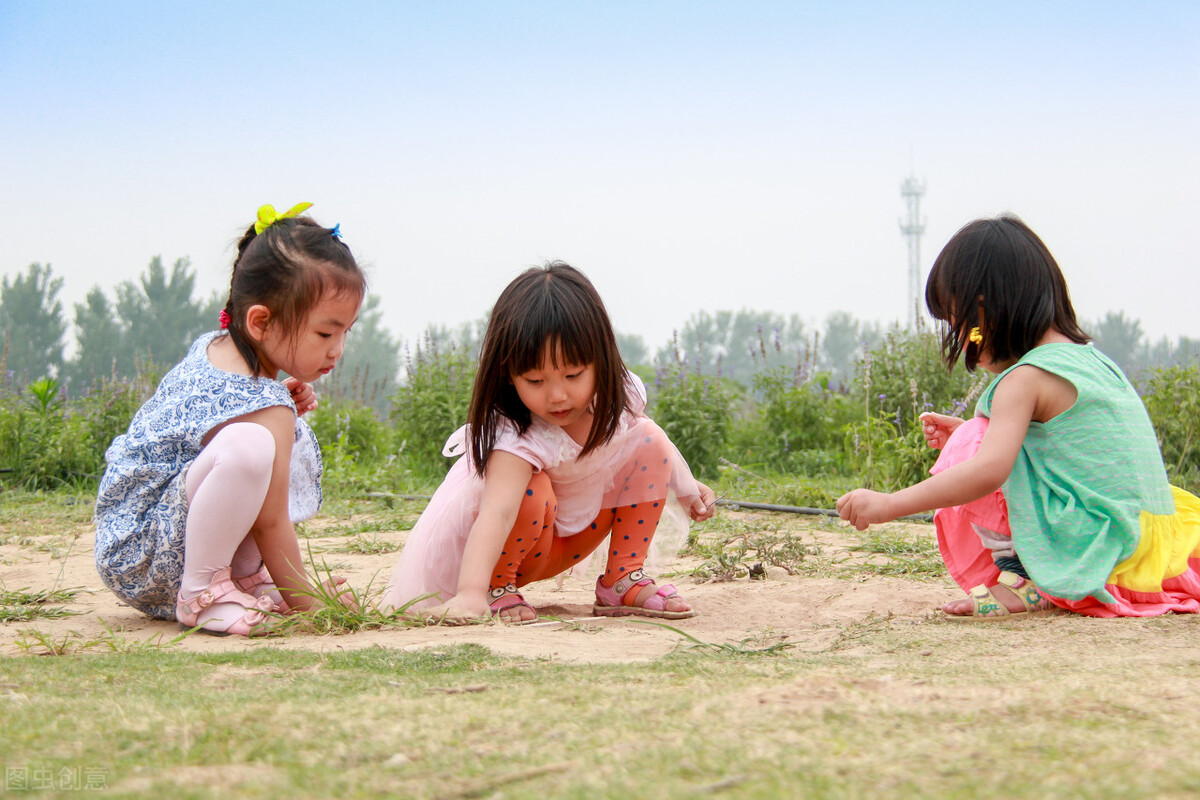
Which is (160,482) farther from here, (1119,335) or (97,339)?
(1119,335)

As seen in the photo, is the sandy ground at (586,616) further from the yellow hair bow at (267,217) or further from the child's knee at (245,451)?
the yellow hair bow at (267,217)

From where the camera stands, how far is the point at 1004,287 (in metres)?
2.83

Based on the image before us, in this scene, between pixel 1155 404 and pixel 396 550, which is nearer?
pixel 396 550

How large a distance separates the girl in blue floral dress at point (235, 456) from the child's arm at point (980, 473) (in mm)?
1561

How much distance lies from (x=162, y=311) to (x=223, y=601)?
37861 mm

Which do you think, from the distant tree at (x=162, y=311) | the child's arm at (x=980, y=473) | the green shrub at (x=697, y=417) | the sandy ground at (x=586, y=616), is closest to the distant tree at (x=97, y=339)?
the distant tree at (x=162, y=311)

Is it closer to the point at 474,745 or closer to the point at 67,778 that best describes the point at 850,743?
the point at 474,745

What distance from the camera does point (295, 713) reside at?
5.11 feet

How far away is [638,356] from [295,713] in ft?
156

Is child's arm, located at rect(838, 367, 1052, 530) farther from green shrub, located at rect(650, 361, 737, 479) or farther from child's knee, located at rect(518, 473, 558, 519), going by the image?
green shrub, located at rect(650, 361, 737, 479)

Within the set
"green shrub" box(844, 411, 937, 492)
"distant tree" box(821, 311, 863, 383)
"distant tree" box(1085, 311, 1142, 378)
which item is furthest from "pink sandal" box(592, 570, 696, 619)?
"distant tree" box(821, 311, 863, 383)

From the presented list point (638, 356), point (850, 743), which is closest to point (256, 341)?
point (850, 743)

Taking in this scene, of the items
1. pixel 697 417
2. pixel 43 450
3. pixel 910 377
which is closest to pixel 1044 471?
pixel 910 377

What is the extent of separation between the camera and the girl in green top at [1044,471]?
2650 mm
